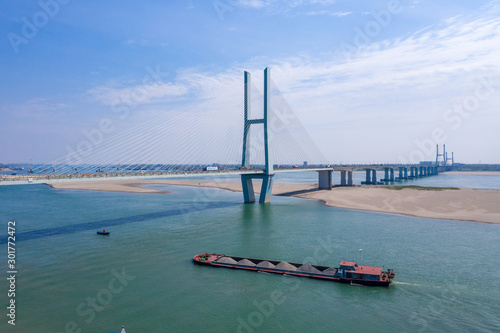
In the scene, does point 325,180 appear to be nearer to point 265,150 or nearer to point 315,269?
point 265,150

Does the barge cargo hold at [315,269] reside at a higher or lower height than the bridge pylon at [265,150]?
lower

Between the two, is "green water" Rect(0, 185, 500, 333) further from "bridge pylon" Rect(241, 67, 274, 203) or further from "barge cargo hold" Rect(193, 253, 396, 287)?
"bridge pylon" Rect(241, 67, 274, 203)

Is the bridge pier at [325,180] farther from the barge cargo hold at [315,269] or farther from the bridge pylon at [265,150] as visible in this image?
Result: the barge cargo hold at [315,269]

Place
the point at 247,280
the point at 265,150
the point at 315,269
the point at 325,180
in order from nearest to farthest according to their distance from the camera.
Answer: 1. the point at 247,280
2. the point at 315,269
3. the point at 265,150
4. the point at 325,180

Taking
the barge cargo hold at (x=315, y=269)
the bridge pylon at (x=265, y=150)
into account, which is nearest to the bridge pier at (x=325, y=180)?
the bridge pylon at (x=265, y=150)

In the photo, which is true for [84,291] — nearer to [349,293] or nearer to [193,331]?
[193,331]

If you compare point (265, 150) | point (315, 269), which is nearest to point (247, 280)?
point (315, 269)
